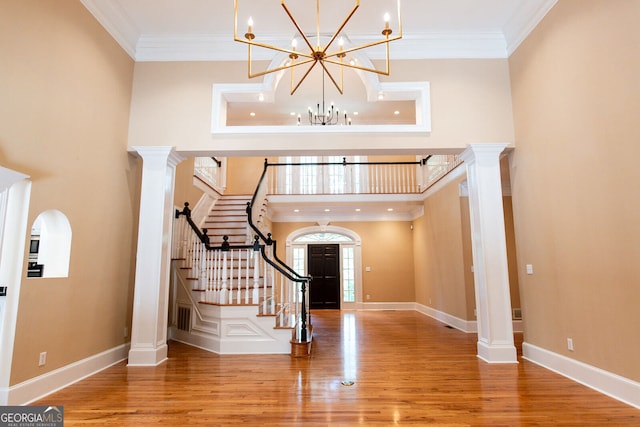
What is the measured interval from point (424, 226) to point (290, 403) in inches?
286

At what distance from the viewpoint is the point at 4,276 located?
120 inches

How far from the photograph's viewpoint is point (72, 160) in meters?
3.72

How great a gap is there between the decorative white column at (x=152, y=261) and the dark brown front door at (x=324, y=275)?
646 cm

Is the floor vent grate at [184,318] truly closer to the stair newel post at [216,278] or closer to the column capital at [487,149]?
the stair newel post at [216,278]

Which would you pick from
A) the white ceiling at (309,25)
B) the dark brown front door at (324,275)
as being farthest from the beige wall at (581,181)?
the dark brown front door at (324,275)

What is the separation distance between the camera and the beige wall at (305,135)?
4820 mm

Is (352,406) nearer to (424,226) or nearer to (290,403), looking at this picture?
(290,403)

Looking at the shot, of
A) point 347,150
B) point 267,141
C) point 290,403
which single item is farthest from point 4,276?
point 347,150

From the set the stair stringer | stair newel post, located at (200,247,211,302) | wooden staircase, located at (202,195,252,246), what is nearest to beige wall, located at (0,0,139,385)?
stair newel post, located at (200,247,211,302)

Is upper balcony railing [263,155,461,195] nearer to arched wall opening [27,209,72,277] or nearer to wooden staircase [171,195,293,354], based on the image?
wooden staircase [171,195,293,354]

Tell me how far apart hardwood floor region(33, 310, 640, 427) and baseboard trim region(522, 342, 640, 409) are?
3.7 inches

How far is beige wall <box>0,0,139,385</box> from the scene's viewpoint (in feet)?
10.1

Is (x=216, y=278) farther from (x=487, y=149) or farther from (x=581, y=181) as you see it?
(x=581, y=181)

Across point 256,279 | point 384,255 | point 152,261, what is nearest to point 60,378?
point 152,261
